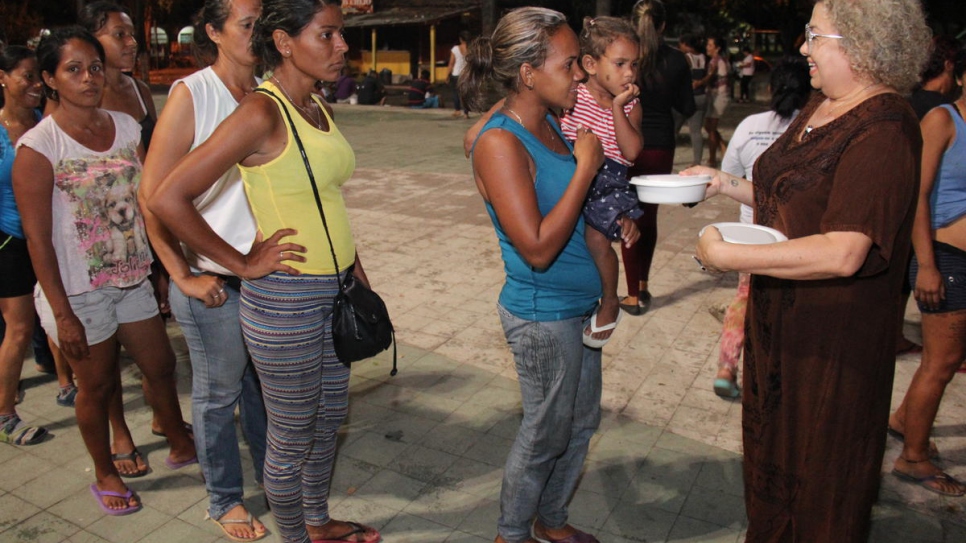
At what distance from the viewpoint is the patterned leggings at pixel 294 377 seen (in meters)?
2.75

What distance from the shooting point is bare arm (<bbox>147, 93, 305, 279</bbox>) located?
8.29 ft

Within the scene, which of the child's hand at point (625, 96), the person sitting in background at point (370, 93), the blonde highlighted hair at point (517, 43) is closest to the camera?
the blonde highlighted hair at point (517, 43)

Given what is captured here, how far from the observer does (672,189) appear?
280cm

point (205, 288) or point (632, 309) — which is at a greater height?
point (205, 288)

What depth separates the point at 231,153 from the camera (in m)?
2.52

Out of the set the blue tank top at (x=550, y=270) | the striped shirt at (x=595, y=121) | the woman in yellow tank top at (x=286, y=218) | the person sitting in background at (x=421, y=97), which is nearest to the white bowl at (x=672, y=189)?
the blue tank top at (x=550, y=270)

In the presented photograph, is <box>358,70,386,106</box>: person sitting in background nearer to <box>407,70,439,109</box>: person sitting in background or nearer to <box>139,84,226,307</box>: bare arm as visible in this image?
<box>407,70,439,109</box>: person sitting in background

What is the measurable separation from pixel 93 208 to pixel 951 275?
3.74m

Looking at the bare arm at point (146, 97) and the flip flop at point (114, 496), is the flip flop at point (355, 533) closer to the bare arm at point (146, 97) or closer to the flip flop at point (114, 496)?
the flip flop at point (114, 496)

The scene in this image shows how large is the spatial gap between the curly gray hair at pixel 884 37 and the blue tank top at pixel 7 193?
3676 millimetres

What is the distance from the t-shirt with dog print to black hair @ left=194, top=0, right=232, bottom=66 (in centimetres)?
52

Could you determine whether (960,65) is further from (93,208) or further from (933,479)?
(93,208)

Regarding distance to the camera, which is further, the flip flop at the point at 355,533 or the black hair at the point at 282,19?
the flip flop at the point at 355,533

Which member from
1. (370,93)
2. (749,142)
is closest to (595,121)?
(749,142)
